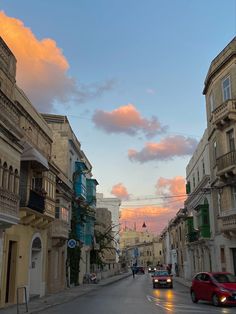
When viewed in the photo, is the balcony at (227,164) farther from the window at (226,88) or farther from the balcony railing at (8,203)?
the balcony railing at (8,203)

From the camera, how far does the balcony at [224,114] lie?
100ft

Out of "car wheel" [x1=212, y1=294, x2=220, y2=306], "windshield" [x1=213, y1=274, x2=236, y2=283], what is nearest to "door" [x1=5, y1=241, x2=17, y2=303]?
"car wheel" [x1=212, y1=294, x2=220, y2=306]

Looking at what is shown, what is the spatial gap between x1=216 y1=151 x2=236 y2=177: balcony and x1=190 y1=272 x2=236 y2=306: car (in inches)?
382

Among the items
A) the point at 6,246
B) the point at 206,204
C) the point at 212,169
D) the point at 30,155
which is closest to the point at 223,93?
the point at 212,169

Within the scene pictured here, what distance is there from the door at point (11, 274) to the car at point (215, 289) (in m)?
9.36

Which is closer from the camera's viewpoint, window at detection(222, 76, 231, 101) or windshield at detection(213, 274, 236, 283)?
windshield at detection(213, 274, 236, 283)

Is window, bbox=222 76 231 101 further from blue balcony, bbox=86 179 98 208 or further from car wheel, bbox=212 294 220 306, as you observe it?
blue balcony, bbox=86 179 98 208

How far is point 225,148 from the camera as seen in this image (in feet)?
107

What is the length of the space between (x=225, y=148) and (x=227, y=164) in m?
1.88

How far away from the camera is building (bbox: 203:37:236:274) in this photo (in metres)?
30.8

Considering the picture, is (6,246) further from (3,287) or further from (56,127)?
(56,127)

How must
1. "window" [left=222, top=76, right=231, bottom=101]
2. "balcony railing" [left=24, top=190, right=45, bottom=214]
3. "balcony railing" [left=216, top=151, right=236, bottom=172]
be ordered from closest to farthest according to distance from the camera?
1. "balcony railing" [left=24, top=190, right=45, bottom=214]
2. "balcony railing" [left=216, top=151, right=236, bottom=172]
3. "window" [left=222, top=76, right=231, bottom=101]

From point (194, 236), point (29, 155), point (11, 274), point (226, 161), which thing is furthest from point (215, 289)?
point (194, 236)

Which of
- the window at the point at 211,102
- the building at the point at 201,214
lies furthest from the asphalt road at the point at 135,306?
the window at the point at 211,102
